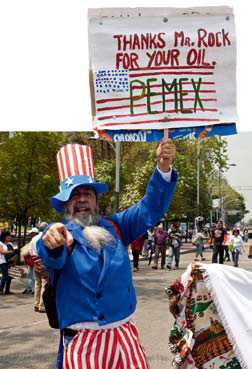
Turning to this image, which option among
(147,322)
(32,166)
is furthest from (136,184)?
(147,322)

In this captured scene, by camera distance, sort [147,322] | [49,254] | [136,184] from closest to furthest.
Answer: [49,254]
[147,322]
[136,184]

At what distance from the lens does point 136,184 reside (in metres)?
32.3

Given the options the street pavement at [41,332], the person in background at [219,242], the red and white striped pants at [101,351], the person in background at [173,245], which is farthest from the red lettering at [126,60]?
the person in background at [219,242]

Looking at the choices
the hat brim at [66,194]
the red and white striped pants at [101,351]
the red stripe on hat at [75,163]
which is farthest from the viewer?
the red stripe on hat at [75,163]

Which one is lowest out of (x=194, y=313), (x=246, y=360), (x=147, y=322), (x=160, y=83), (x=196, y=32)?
(x=147, y=322)

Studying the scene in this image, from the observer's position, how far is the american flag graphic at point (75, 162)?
3084 millimetres

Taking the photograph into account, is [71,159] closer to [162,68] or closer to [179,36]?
[162,68]

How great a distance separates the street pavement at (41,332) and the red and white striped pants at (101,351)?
3.55m

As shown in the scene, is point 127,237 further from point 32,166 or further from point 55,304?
point 32,166

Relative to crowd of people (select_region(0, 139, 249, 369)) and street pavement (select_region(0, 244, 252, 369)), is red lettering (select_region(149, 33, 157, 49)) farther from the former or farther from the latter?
street pavement (select_region(0, 244, 252, 369))

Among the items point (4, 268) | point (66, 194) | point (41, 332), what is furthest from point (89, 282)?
point (4, 268)

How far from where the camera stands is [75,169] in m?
3.08

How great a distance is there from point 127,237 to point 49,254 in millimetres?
638

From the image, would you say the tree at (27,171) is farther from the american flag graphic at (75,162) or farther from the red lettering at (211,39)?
the red lettering at (211,39)
